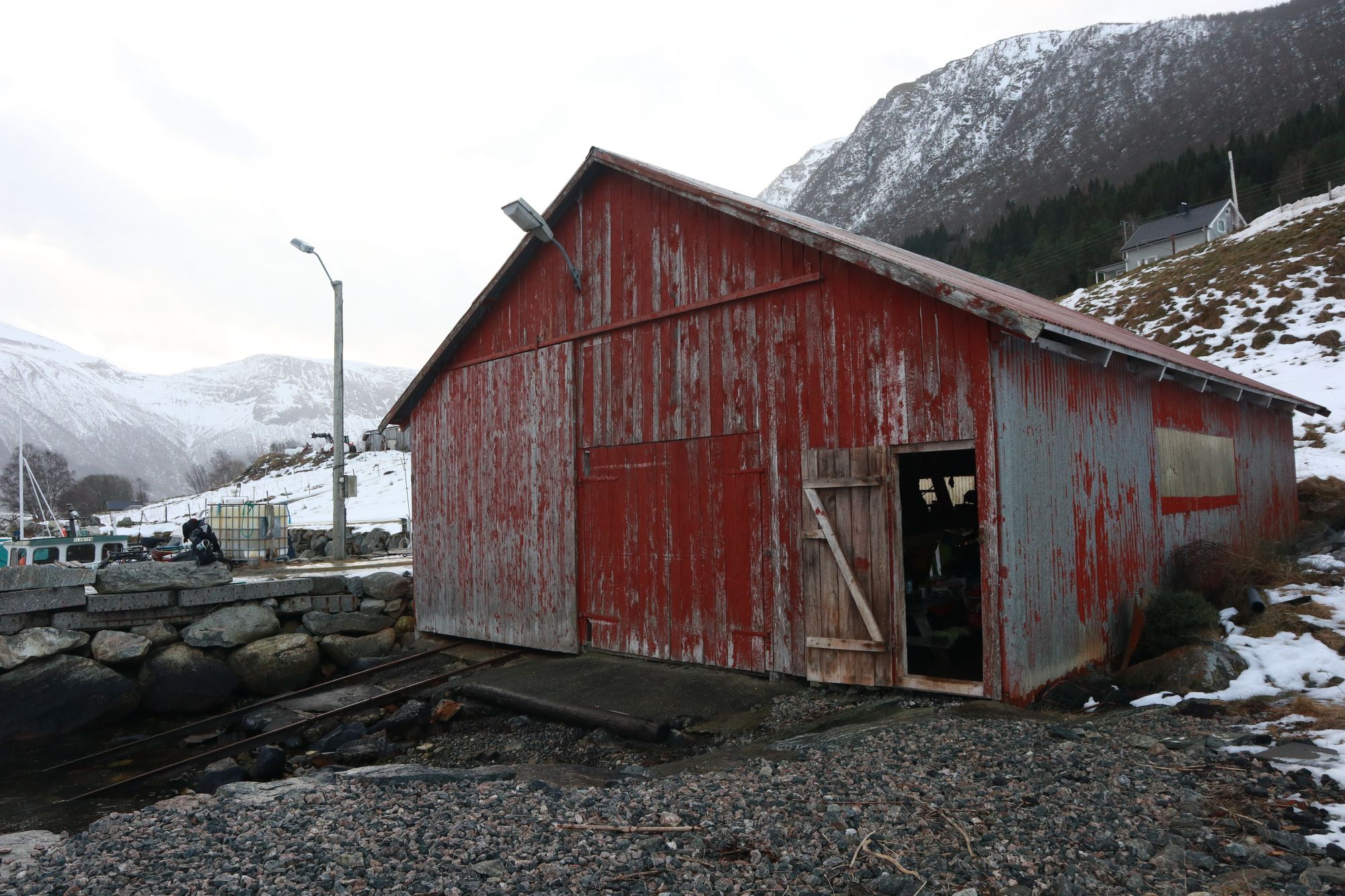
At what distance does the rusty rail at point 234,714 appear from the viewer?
30.3 feet

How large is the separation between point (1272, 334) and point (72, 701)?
1180 inches

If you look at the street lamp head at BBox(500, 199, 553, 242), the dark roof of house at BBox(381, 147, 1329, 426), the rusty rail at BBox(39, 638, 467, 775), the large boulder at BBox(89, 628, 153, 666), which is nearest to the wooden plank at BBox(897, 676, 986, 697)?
the dark roof of house at BBox(381, 147, 1329, 426)

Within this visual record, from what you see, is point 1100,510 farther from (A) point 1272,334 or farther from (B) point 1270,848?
(A) point 1272,334

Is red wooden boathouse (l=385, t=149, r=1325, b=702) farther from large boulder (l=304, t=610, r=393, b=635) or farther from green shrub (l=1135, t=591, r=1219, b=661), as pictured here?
large boulder (l=304, t=610, r=393, b=635)

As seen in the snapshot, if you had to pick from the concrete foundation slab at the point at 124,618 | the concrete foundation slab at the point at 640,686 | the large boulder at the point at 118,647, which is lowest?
the concrete foundation slab at the point at 640,686

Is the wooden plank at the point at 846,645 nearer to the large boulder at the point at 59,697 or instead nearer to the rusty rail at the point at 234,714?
the rusty rail at the point at 234,714

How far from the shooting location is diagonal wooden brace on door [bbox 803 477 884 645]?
24.3 ft

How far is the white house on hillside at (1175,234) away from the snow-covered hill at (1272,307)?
10.5m

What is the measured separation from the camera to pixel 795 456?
27.0ft

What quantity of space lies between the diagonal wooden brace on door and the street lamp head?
479 cm

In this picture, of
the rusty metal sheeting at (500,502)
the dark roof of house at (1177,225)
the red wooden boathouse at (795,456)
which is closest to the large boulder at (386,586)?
the rusty metal sheeting at (500,502)

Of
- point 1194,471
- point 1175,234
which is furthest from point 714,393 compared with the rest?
Result: point 1175,234

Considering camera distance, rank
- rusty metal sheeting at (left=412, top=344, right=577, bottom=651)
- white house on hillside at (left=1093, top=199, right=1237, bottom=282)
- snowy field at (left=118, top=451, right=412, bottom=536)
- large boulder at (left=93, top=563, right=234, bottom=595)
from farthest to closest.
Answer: white house on hillside at (left=1093, top=199, right=1237, bottom=282) → snowy field at (left=118, top=451, right=412, bottom=536) → large boulder at (left=93, top=563, right=234, bottom=595) → rusty metal sheeting at (left=412, top=344, right=577, bottom=651)

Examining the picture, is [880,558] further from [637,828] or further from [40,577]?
[40,577]
